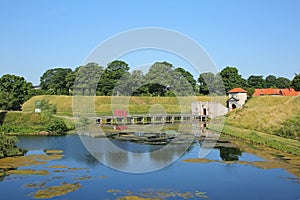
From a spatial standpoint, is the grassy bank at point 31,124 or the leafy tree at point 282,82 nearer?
the grassy bank at point 31,124

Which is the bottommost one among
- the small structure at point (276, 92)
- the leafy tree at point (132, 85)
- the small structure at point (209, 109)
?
the small structure at point (209, 109)

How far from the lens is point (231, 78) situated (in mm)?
95312

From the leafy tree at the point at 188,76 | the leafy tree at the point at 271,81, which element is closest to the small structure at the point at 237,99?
the leafy tree at the point at 188,76

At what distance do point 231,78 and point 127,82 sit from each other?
31.3 m

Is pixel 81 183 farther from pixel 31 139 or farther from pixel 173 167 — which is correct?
pixel 31 139

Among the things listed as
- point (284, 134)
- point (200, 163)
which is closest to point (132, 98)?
point (284, 134)

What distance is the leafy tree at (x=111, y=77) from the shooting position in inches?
3356

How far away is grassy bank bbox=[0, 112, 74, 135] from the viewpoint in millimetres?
44094

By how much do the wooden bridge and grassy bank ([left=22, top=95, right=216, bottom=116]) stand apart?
3882 mm

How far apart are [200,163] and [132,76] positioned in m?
54.9

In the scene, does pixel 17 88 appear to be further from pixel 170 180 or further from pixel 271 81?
pixel 271 81

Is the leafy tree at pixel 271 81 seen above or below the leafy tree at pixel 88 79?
above

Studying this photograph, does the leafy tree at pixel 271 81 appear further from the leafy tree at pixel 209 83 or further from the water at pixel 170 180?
the water at pixel 170 180

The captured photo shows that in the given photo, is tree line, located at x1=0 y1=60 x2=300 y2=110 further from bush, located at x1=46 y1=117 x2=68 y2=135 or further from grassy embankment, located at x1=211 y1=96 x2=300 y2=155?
grassy embankment, located at x1=211 y1=96 x2=300 y2=155
